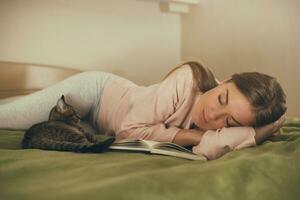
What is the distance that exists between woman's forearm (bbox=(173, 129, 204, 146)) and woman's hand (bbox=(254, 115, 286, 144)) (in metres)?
0.15

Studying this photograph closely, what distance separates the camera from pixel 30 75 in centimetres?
185

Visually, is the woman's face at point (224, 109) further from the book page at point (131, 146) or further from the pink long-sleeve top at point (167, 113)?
the book page at point (131, 146)

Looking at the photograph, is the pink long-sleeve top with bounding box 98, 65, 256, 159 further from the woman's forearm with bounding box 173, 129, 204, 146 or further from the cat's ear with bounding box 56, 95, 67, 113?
the cat's ear with bounding box 56, 95, 67, 113

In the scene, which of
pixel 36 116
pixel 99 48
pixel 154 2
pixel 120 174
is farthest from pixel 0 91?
pixel 120 174

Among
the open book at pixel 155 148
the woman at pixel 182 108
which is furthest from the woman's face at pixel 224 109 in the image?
the open book at pixel 155 148

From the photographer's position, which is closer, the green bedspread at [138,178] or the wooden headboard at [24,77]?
the green bedspread at [138,178]

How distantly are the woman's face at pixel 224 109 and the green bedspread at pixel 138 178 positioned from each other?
17cm

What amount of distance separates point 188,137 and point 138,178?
45 centimetres

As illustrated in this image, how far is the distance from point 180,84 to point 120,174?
0.48 metres

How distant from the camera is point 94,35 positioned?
204 centimetres

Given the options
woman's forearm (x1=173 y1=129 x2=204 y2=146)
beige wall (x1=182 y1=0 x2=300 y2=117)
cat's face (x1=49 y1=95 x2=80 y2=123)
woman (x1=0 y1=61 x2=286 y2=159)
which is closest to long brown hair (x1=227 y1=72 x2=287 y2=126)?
woman (x1=0 y1=61 x2=286 y2=159)

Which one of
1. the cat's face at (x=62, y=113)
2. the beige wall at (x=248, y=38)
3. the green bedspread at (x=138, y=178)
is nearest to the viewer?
the green bedspread at (x=138, y=178)

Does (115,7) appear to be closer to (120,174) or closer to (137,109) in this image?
(137,109)

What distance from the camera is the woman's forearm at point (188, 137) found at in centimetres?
103
